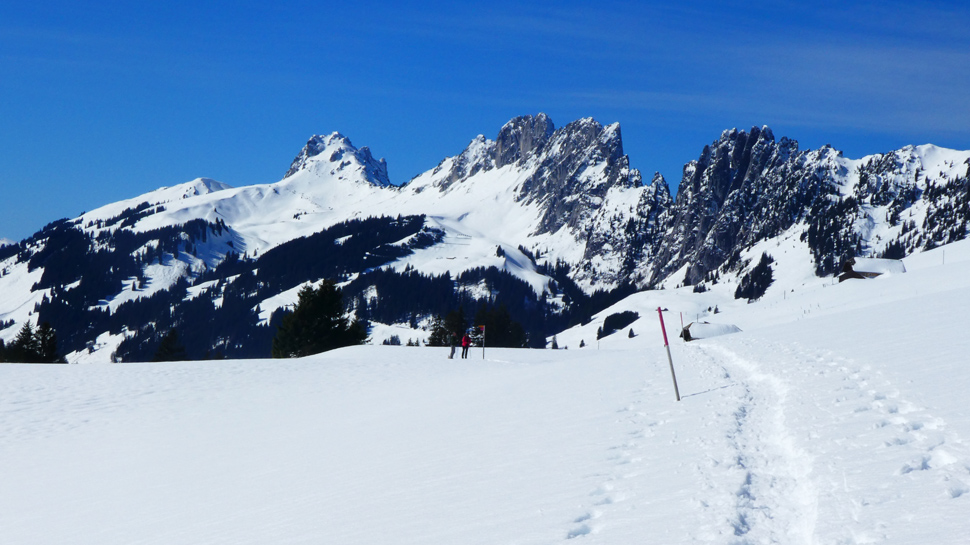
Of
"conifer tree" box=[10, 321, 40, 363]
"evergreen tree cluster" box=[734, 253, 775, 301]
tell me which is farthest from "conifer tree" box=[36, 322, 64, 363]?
"evergreen tree cluster" box=[734, 253, 775, 301]

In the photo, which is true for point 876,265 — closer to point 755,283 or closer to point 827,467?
point 755,283

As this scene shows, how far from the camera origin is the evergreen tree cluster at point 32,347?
60219 millimetres

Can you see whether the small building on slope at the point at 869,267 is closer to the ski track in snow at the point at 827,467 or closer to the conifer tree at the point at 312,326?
the conifer tree at the point at 312,326

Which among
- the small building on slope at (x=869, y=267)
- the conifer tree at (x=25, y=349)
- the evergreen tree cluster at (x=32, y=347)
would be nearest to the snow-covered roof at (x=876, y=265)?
the small building on slope at (x=869, y=267)

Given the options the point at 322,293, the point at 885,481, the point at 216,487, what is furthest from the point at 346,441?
the point at 322,293

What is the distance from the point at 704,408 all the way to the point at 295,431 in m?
12.0

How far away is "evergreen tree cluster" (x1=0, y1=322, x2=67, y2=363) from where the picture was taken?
60.2 m

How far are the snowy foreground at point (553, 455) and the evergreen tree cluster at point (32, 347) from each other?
1554 inches

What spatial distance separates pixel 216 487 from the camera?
13.2 metres

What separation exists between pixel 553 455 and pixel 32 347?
66.7m

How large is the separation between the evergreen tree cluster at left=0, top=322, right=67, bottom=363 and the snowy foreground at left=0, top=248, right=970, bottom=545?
39.5 m

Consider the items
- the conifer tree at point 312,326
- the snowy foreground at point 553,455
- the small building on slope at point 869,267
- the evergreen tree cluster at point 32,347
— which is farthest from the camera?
the small building on slope at point 869,267

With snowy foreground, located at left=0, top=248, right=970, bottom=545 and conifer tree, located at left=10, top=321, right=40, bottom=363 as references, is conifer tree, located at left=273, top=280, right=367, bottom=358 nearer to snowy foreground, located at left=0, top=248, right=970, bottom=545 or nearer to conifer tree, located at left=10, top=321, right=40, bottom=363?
conifer tree, located at left=10, top=321, right=40, bottom=363

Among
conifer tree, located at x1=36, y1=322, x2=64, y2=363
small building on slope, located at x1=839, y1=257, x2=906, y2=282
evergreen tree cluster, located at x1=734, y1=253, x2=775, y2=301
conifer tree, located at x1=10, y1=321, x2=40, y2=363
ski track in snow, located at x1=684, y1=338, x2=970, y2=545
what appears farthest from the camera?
evergreen tree cluster, located at x1=734, y1=253, x2=775, y2=301
